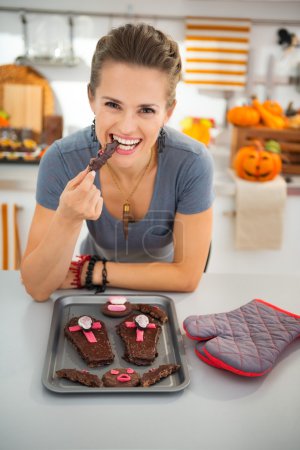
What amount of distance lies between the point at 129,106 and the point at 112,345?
0.52 m

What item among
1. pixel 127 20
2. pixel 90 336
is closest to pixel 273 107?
pixel 127 20

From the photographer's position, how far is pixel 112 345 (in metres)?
1.04

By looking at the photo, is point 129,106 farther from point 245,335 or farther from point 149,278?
point 245,335

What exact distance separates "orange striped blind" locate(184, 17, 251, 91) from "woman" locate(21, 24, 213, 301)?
143cm

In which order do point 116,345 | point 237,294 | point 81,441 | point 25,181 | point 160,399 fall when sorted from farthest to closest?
point 25,181 → point 237,294 → point 116,345 → point 160,399 → point 81,441

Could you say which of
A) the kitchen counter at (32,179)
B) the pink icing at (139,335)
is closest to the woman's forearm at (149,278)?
the pink icing at (139,335)

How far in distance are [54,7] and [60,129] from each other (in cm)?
60

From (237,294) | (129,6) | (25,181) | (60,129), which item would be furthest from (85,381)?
(129,6)

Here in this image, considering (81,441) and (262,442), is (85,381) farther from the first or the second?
(262,442)

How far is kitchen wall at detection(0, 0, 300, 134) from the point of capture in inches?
104

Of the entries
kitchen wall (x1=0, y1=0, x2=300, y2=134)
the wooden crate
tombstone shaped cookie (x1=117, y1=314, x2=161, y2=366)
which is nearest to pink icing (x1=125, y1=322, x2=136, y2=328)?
tombstone shaped cookie (x1=117, y1=314, x2=161, y2=366)

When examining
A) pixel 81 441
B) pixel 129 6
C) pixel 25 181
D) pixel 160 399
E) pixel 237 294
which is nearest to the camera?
pixel 81 441

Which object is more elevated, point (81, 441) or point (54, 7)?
point (54, 7)

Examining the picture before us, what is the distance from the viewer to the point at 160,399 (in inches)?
35.2
